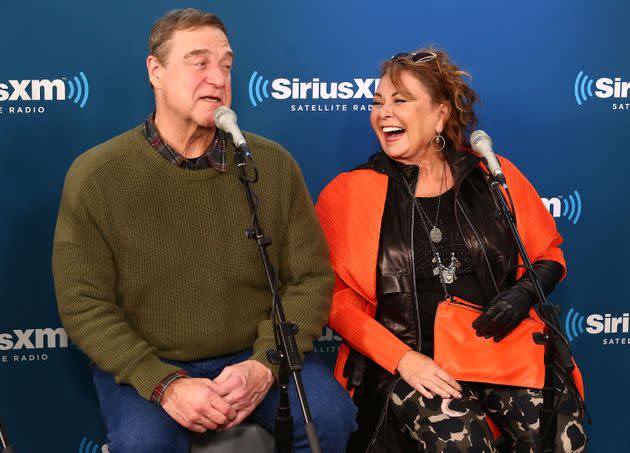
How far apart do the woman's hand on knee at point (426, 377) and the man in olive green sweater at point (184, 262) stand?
0.25m

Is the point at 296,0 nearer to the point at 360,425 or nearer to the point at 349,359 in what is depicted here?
the point at 349,359

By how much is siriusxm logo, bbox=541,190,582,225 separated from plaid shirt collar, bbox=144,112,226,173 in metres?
1.63

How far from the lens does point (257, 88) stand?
12.0ft

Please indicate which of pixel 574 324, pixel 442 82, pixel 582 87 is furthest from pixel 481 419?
pixel 582 87

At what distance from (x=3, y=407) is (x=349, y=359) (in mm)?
1389

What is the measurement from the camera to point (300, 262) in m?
2.98

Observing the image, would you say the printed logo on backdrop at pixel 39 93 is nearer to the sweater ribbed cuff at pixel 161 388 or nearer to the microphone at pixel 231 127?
the microphone at pixel 231 127

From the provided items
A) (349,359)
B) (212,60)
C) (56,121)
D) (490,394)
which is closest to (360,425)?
(349,359)

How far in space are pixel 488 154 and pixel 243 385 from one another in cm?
98

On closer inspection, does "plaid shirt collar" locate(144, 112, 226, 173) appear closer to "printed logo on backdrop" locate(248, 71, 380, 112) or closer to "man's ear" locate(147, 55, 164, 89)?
"man's ear" locate(147, 55, 164, 89)

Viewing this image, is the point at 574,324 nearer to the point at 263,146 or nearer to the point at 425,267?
the point at 425,267

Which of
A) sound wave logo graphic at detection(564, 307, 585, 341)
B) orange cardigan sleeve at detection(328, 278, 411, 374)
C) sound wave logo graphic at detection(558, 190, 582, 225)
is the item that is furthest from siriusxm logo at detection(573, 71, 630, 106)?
orange cardigan sleeve at detection(328, 278, 411, 374)

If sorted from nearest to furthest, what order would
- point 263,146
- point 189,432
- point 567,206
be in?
point 189,432 < point 263,146 < point 567,206

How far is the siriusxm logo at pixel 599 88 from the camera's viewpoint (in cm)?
387
